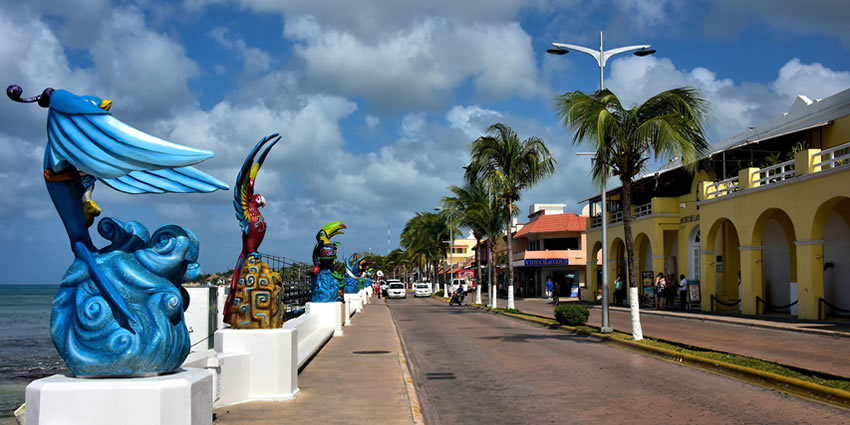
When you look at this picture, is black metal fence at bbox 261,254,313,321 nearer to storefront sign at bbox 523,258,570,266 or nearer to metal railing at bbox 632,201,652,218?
metal railing at bbox 632,201,652,218

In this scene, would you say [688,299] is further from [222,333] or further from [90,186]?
[90,186]

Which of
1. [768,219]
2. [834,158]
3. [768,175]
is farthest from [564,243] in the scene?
[834,158]

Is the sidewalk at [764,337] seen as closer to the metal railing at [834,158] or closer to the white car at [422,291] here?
the metal railing at [834,158]

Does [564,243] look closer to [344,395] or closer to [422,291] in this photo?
[422,291]

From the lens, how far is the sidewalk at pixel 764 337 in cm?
1434

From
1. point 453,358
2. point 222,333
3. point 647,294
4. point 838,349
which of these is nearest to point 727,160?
point 647,294

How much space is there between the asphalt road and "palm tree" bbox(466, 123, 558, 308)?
634 inches

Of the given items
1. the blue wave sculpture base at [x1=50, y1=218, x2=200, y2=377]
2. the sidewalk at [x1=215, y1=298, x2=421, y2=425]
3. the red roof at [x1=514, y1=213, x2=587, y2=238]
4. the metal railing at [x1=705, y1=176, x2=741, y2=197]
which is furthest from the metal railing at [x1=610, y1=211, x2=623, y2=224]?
the blue wave sculpture base at [x1=50, y1=218, x2=200, y2=377]

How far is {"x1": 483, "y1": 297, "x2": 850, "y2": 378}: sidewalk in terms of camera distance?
14336 mm

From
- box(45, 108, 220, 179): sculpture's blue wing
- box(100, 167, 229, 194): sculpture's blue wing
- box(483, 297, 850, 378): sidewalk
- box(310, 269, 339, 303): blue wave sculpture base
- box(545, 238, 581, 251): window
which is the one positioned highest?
box(545, 238, 581, 251): window

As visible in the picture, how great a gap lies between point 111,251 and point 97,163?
733mm

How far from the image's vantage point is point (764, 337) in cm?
1958

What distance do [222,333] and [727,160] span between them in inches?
1172

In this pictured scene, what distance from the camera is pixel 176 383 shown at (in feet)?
16.7
